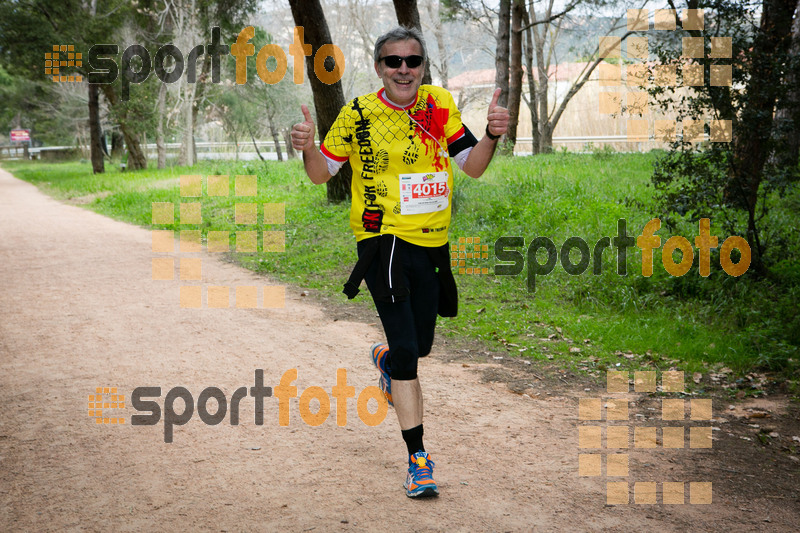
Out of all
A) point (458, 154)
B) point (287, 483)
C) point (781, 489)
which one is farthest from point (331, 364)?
point (781, 489)

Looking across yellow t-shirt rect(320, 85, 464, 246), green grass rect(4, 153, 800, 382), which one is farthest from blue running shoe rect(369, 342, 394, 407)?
green grass rect(4, 153, 800, 382)

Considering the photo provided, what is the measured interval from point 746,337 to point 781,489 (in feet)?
9.51

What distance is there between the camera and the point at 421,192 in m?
3.68

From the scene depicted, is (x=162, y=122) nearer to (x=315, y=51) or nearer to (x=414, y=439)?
(x=315, y=51)

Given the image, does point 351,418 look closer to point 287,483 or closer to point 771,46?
point 287,483

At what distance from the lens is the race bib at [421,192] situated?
367 cm

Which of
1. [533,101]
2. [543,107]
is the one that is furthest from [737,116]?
[543,107]

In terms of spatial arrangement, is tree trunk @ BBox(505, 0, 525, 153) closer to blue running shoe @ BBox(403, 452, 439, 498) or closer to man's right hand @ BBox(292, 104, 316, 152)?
man's right hand @ BBox(292, 104, 316, 152)

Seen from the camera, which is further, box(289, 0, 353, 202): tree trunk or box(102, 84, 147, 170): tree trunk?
box(102, 84, 147, 170): tree trunk

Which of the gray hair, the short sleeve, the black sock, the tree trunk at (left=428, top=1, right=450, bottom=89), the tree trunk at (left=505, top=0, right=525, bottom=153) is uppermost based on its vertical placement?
the tree trunk at (left=428, top=1, right=450, bottom=89)

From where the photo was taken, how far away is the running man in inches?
145

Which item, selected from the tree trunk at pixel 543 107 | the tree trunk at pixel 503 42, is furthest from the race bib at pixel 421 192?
the tree trunk at pixel 543 107

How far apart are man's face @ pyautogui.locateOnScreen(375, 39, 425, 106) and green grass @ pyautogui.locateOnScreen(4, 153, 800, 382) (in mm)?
3602

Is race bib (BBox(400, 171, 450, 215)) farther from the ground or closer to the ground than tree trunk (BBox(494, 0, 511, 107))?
closer to the ground
